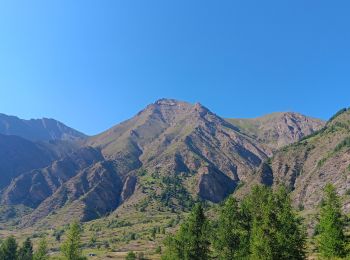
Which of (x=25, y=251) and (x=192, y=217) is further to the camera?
(x=25, y=251)

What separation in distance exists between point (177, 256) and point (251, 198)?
897 inches

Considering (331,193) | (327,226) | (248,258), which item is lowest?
(248,258)

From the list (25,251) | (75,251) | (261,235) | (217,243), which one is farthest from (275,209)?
(25,251)

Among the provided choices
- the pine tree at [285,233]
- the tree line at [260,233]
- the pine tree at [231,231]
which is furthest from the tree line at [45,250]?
the pine tree at [285,233]

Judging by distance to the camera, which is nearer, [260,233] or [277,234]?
[277,234]

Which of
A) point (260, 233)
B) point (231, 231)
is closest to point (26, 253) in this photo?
point (231, 231)

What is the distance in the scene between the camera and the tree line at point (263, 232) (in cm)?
6606

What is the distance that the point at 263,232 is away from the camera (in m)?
67.0

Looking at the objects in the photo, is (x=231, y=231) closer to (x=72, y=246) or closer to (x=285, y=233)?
(x=285, y=233)

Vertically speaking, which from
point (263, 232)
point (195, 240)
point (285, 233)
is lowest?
point (285, 233)

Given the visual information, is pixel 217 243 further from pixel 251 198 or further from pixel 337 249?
pixel 337 249

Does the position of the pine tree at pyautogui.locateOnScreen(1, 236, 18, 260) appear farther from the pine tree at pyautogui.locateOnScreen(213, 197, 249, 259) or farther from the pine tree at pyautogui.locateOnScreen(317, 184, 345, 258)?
the pine tree at pyautogui.locateOnScreen(317, 184, 345, 258)

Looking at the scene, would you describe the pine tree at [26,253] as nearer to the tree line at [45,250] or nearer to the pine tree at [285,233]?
the tree line at [45,250]

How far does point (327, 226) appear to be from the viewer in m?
73.6
